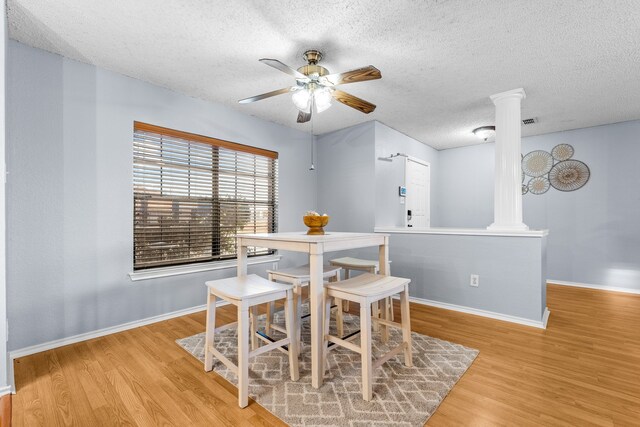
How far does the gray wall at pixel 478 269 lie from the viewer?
2.89 m

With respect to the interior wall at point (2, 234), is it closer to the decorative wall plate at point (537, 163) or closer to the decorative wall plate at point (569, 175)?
the decorative wall plate at point (537, 163)

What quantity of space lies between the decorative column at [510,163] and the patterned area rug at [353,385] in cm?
158

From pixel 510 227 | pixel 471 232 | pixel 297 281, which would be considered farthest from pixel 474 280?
pixel 297 281

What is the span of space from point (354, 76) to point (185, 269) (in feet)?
8.47

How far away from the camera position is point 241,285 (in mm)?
1938

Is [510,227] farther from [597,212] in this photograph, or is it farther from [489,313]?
[597,212]

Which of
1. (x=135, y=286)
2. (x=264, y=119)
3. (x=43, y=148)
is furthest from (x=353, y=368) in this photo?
(x=264, y=119)

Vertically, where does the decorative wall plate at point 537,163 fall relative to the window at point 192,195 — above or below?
above

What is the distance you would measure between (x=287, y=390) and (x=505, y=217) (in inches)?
111

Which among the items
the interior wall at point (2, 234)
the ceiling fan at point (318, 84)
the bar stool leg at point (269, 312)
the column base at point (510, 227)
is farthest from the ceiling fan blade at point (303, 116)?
the column base at point (510, 227)

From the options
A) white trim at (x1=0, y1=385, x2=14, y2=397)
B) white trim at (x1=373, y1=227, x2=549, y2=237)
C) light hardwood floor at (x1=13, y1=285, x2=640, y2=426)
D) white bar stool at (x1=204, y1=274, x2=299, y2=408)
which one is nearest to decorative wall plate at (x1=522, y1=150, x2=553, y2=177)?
white trim at (x1=373, y1=227, x2=549, y2=237)

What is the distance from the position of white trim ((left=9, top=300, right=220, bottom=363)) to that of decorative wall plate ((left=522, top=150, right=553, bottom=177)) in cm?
540

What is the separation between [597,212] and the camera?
429 centimetres

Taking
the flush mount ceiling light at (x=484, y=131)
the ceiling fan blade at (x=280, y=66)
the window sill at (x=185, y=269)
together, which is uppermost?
the flush mount ceiling light at (x=484, y=131)
